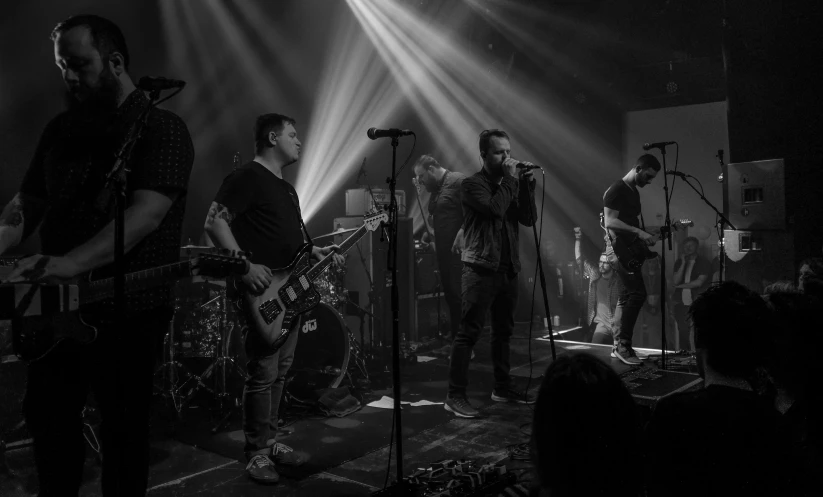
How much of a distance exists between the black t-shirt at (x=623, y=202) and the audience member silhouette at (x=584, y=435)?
5.45m

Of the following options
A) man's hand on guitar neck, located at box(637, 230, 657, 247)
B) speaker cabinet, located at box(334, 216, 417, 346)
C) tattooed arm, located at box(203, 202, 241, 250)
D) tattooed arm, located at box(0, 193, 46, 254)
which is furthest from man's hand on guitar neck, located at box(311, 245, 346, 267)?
man's hand on guitar neck, located at box(637, 230, 657, 247)

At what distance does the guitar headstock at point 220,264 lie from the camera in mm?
2372

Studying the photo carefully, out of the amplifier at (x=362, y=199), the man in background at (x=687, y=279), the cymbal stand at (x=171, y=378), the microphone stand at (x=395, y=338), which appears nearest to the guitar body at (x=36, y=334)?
the microphone stand at (x=395, y=338)

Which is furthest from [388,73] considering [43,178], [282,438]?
[43,178]

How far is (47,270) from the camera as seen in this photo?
6.50 feet

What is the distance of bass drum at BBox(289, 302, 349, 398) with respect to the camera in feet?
18.1

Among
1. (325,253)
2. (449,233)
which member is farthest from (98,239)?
(449,233)

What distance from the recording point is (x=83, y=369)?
2.08 m

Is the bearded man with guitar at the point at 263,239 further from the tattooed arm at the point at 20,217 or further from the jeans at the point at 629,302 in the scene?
the jeans at the point at 629,302

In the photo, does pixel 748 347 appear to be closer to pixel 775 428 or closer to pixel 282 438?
pixel 775 428

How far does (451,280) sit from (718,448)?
5.49m

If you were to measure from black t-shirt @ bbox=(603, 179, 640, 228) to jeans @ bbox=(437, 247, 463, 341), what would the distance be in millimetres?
1975

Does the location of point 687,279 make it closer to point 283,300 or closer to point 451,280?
point 451,280

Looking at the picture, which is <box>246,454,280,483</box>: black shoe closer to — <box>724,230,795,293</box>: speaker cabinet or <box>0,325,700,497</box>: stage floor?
<box>0,325,700,497</box>: stage floor
